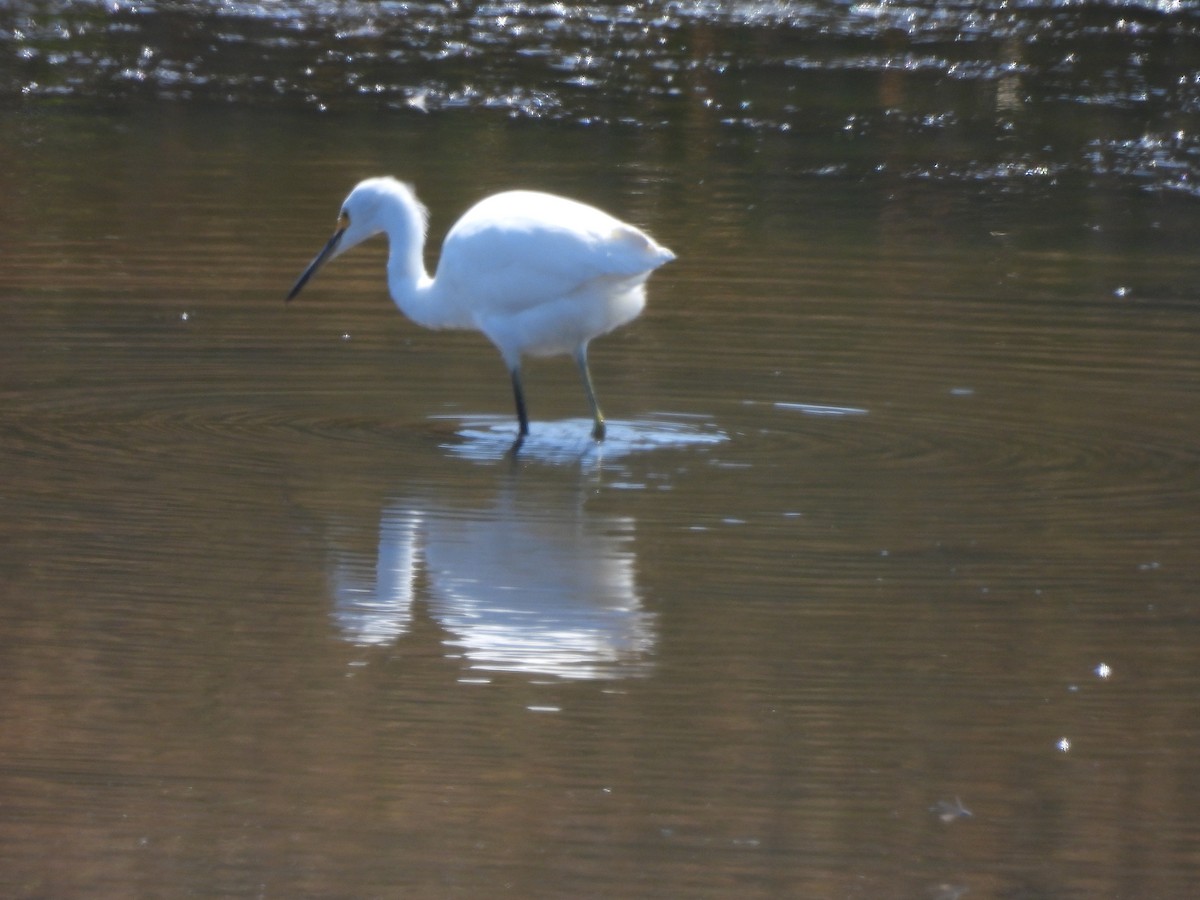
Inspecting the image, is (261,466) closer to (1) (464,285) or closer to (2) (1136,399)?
(1) (464,285)

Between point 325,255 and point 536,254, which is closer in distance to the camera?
point 536,254

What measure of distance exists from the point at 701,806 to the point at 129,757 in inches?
58.4

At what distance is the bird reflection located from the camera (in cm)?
657

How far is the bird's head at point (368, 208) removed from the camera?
10.4 m

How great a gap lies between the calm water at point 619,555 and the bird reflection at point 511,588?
0.07 ft

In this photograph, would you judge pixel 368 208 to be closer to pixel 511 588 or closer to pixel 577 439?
pixel 577 439

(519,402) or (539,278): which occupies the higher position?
(539,278)

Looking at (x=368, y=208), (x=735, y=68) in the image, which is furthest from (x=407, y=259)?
(x=735, y=68)

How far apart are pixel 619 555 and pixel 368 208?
342 cm

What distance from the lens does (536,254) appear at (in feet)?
30.7

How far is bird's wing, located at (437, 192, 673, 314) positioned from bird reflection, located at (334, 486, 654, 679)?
129 centimetres

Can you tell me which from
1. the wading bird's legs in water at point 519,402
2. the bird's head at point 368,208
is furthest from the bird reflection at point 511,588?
the bird's head at point 368,208

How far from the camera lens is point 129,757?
5.66 m

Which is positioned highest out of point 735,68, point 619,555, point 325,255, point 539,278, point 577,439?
point 539,278
